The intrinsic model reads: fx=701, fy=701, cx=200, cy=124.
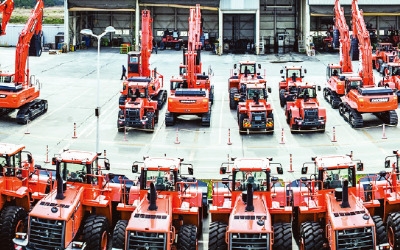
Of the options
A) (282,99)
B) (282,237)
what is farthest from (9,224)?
(282,99)

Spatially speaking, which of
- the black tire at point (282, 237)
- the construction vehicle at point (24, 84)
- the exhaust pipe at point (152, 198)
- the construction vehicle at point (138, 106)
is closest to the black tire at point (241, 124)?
the construction vehicle at point (138, 106)

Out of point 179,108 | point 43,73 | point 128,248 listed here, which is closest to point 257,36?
point 43,73

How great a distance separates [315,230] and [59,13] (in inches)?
4742

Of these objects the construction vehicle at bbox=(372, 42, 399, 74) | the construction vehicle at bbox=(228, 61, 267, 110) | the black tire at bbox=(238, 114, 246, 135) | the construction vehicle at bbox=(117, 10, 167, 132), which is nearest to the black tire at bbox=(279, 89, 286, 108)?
the construction vehicle at bbox=(228, 61, 267, 110)

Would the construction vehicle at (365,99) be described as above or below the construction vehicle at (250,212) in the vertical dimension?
above

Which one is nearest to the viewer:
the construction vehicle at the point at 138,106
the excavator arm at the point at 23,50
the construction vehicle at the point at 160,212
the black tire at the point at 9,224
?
the construction vehicle at the point at 160,212

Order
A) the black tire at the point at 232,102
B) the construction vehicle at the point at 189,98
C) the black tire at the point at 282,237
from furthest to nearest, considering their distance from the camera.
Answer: the black tire at the point at 232,102, the construction vehicle at the point at 189,98, the black tire at the point at 282,237

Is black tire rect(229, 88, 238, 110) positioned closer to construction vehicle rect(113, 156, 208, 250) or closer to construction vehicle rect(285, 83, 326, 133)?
construction vehicle rect(285, 83, 326, 133)

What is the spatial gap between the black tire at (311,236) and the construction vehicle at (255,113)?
65.4ft

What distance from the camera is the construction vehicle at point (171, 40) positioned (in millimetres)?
88812

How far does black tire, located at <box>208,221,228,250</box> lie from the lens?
2348cm

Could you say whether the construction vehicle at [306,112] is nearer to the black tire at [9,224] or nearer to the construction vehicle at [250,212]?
the construction vehicle at [250,212]

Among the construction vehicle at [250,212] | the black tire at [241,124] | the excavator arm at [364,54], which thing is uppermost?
the excavator arm at [364,54]

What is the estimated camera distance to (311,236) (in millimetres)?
23734
